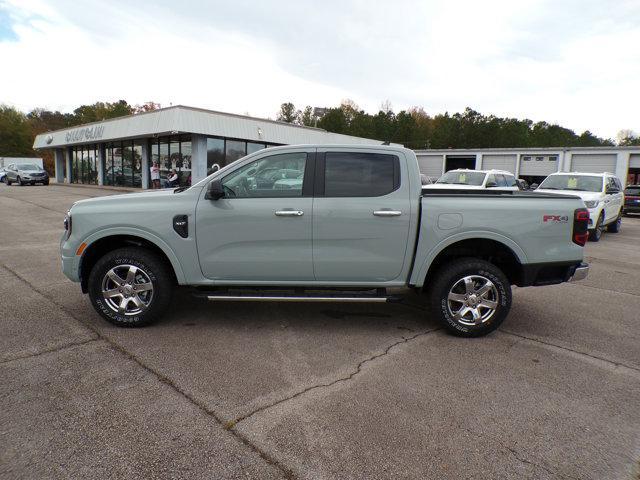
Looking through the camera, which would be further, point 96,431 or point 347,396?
point 347,396

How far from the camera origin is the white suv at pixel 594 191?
1160 centimetres

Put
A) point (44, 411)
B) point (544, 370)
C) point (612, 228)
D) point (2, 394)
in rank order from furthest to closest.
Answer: point (612, 228), point (544, 370), point (2, 394), point (44, 411)

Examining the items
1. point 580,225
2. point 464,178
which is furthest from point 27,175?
point 580,225

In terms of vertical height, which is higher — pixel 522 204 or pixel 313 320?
pixel 522 204

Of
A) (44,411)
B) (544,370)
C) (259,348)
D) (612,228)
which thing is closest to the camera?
(44,411)

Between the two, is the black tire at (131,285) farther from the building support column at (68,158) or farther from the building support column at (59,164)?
the building support column at (59,164)

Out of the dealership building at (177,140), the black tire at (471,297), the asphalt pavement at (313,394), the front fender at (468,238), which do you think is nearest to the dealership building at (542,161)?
the dealership building at (177,140)

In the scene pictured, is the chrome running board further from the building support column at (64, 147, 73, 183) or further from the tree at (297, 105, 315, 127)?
the tree at (297, 105, 315, 127)

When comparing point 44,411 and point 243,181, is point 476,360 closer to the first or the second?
point 243,181

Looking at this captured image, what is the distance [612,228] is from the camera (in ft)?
48.5

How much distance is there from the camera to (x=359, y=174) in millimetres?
4484

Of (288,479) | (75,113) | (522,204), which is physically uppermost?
(75,113)

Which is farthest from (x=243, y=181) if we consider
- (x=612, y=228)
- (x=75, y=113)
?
(x=75, y=113)

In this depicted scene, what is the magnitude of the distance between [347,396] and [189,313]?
2551 millimetres
